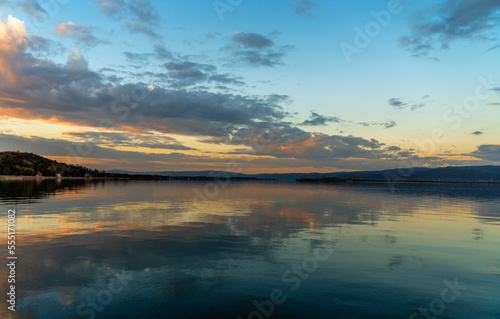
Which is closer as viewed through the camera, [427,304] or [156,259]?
[427,304]

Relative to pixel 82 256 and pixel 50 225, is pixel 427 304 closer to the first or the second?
pixel 82 256

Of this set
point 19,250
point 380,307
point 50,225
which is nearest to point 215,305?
point 380,307

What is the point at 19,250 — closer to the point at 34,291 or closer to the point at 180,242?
the point at 34,291

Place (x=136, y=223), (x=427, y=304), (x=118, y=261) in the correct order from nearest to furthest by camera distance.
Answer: (x=427, y=304) → (x=118, y=261) → (x=136, y=223)

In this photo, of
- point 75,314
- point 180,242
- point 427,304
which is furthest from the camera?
point 180,242

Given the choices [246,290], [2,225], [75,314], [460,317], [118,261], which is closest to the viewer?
[75,314]

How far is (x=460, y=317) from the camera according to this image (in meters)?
10.9

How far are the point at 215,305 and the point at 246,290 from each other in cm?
192

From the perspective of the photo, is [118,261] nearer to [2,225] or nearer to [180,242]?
[180,242]

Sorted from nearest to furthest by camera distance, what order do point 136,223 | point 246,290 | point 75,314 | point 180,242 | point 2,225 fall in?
point 75,314, point 246,290, point 180,242, point 2,225, point 136,223

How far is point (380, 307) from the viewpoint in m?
11.3

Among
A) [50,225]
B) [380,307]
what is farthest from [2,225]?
[380,307]

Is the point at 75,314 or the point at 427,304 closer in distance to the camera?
the point at 75,314

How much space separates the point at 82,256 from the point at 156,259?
436cm
